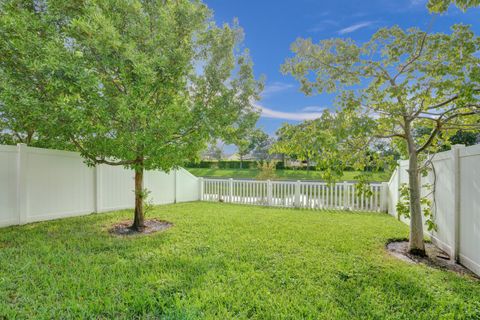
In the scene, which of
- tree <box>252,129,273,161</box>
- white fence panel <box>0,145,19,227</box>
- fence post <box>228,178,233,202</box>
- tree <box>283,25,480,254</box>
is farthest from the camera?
tree <box>252,129,273,161</box>

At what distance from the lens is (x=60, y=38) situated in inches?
163

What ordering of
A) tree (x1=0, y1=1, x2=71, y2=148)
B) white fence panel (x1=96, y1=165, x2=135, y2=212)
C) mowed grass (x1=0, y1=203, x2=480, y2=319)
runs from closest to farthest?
1. mowed grass (x1=0, y1=203, x2=480, y2=319)
2. tree (x1=0, y1=1, x2=71, y2=148)
3. white fence panel (x1=96, y1=165, x2=135, y2=212)

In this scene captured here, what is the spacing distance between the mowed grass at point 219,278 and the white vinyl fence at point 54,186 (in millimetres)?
603

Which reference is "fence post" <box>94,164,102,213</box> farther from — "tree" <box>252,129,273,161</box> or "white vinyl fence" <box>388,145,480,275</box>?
"tree" <box>252,129,273,161</box>

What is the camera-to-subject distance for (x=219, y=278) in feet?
9.42

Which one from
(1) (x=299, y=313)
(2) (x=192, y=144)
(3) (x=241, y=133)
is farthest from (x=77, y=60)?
(1) (x=299, y=313)

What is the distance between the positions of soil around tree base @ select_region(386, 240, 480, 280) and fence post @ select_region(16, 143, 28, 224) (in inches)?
279

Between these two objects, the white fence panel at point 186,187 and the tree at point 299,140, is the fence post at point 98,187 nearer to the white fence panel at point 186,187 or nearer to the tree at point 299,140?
the white fence panel at point 186,187

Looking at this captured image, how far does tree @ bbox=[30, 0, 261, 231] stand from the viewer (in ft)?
12.8

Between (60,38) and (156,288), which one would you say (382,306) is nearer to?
(156,288)

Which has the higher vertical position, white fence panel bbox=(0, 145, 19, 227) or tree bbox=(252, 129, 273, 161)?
tree bbox=(252, 129, 273, 161)

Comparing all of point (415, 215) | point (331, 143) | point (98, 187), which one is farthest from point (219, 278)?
point (98, 187)

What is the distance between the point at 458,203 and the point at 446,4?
8.65 feet

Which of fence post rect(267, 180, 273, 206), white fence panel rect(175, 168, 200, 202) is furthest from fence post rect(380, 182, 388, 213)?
white fence panel rect(175, 168, 200, 202)
